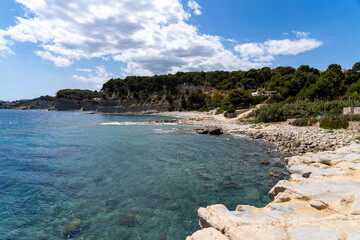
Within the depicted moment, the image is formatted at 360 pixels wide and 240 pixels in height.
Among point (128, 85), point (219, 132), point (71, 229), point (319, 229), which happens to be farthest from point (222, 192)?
point (128, 85)

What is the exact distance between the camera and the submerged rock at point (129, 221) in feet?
22.4

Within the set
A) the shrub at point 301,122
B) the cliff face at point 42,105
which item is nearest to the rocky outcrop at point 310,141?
the shrub at point 301,122

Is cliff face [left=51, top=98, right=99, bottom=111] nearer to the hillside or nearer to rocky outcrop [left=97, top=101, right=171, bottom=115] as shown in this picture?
the hillside

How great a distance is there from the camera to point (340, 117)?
23047 millimetres

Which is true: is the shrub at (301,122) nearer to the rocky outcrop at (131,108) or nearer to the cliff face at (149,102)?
the cliff face at (149,102)

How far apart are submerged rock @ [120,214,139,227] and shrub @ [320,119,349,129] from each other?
77.5 feet

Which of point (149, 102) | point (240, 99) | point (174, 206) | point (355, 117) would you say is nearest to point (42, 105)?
point (149, 102)

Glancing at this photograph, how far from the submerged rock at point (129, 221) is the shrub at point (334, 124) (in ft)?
77.5

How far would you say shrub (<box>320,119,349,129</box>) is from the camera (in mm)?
20800

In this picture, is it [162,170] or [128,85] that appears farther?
[128,85]

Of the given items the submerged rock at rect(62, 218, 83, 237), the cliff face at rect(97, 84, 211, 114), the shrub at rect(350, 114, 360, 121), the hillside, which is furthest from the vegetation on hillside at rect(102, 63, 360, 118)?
the submerged rock at rect(62, 218, 83, 237)

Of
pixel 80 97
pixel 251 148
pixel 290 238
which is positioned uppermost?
pixel 80 97

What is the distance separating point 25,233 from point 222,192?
7.66 metres

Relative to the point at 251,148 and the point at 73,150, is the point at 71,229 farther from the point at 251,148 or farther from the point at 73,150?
the point at 251,148
